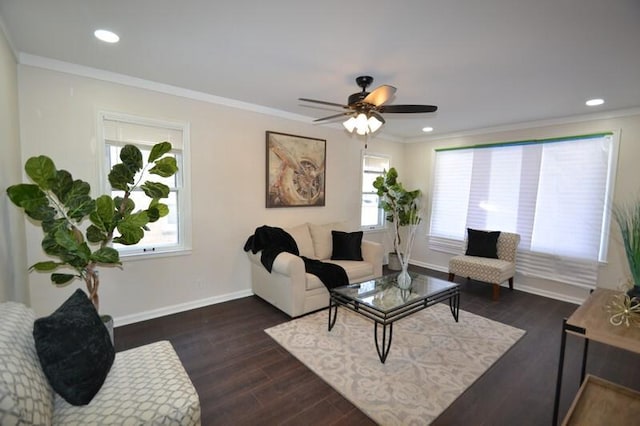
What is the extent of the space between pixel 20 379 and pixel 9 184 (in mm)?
1806

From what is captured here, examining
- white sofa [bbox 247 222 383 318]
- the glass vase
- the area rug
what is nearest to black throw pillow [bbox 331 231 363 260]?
white sofa [bbox 247 222 383 318]

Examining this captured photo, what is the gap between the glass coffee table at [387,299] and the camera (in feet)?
8.21

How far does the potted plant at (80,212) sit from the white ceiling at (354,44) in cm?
90

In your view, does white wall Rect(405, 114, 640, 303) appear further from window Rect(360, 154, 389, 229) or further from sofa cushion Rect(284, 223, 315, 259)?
sofa cushion Rect(284, 223, 315, 259)

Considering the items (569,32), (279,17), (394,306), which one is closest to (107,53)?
(279,17)

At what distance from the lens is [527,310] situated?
3738 millimetres

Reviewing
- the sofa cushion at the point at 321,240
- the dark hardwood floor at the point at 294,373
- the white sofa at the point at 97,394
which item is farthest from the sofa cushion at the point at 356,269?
the white sofa at the point at 97,394

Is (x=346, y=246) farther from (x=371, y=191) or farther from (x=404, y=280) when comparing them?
(x=371, y=191)

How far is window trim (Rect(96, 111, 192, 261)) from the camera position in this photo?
2.88 meters

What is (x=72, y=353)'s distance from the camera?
136 cm

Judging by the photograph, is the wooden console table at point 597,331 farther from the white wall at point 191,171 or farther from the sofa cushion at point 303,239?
the white wall at point 191,171

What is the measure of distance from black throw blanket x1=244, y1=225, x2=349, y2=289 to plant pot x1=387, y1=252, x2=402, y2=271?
223 centimetres

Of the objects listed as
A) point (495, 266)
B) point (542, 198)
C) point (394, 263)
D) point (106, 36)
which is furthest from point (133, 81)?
point (542, 198)

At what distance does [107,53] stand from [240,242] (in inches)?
93.4
